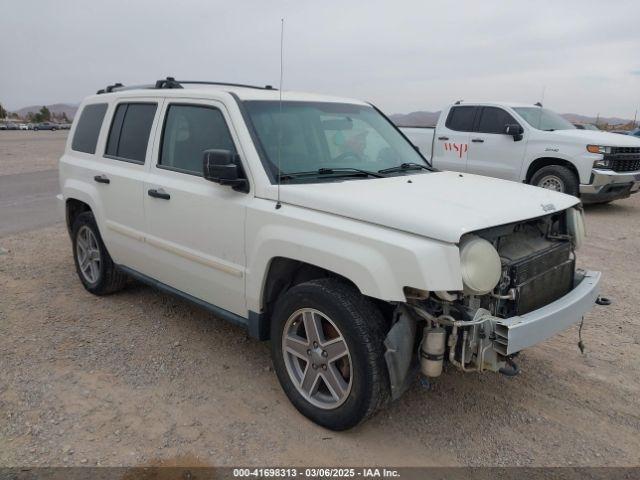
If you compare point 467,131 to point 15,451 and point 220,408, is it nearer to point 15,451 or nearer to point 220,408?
point 220,408

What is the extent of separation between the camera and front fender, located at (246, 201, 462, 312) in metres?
2.59

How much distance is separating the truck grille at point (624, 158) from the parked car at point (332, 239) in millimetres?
6529

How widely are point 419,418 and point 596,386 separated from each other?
4.36ft

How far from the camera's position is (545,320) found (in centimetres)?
290

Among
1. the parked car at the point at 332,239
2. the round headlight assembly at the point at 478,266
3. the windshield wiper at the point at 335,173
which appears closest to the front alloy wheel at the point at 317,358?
the parked car at the point at 332,239

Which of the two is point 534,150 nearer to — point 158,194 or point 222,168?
point 158,194

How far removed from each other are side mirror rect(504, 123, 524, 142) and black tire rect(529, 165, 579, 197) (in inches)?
28.9

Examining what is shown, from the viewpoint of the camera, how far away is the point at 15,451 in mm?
2941

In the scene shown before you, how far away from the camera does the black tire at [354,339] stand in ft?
9.33

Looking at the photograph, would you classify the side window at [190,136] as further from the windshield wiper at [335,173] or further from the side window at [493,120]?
the side window at [493,120]

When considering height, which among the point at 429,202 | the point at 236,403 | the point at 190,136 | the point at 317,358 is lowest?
the point at 236,403

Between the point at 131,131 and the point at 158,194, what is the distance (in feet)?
2.85

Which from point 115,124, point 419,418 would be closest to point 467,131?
point 115,124

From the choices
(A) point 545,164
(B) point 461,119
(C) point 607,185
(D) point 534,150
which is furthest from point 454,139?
(C) point 607,185
